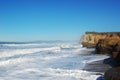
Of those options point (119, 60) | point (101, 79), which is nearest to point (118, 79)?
point (101, 79)

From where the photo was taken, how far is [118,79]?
916 cm

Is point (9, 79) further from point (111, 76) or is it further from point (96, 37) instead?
point (96, 37)

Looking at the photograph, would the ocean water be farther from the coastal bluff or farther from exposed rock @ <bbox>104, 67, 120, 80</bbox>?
exposed rock @ <bbox>104, 67, 120, 80</bbox>

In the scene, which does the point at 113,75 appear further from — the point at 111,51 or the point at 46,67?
the point at 111,51

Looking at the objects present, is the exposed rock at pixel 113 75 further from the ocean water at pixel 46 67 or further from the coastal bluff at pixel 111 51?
the ocean water at pixel 46 67

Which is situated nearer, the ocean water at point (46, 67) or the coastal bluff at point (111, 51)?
the coastal bluff at point (111, 51)

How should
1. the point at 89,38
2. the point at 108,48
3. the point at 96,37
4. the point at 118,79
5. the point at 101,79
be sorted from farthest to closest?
1. the point at 89,38
2. the point at 96,37
3. the point at 108,48
4. the point at 101,79
5. the point at 118,79

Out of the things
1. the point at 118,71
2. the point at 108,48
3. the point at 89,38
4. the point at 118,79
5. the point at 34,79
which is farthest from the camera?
the point at 89,38

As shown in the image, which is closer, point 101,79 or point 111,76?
point 111,76

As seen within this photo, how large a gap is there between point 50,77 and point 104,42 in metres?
16.8

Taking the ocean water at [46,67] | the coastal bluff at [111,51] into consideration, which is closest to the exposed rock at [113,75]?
the coastal bluff at [111,51]

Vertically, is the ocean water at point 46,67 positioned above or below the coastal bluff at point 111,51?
below

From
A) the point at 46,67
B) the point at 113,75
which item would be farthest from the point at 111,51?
the point at 113,75

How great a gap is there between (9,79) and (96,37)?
61.3 m
